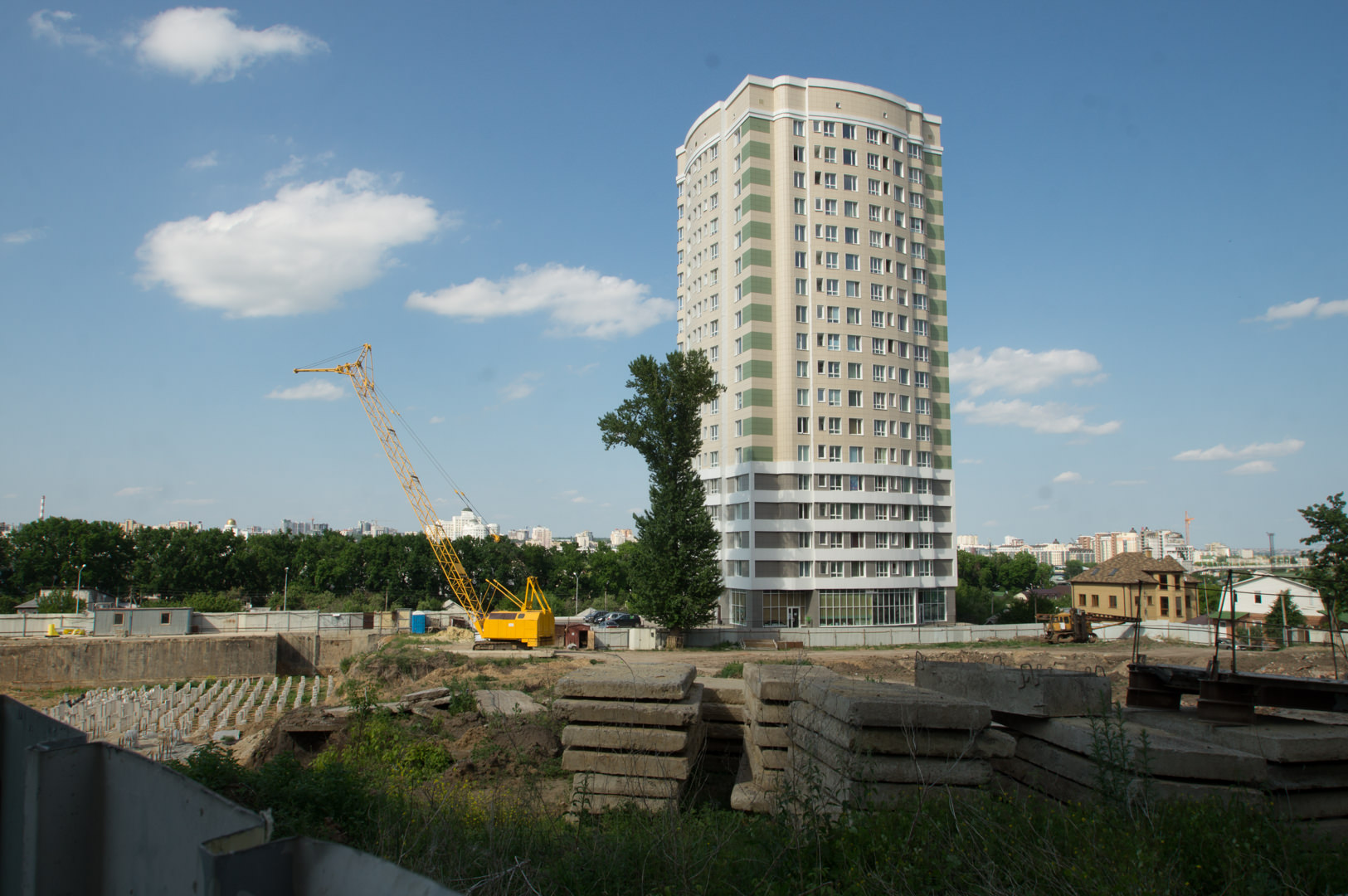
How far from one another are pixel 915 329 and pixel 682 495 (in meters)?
28.1

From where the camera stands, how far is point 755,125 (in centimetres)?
5638

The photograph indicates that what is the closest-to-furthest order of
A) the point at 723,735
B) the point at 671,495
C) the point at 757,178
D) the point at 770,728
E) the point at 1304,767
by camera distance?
the point at 1304,767 → the point at 770,728 → the point at 723,735 → the point at 671,495 → the point at 757,178

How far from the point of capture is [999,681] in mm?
8156

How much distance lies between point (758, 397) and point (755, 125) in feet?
67.3

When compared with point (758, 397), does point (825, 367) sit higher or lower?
higher

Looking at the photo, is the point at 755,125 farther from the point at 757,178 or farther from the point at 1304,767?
the point at 1304,767

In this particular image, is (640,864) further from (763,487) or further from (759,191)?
(759,191)

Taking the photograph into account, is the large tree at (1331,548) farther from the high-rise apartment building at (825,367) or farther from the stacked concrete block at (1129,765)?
the high-rise apartment building at (825,367)

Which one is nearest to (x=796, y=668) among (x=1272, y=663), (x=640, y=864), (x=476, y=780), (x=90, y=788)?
(x=640, y=864)

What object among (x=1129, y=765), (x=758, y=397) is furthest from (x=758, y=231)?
(x=1129, y=765)

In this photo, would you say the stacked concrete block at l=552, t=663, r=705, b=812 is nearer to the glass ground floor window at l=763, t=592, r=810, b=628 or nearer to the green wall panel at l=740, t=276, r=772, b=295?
the glass ground floor window at l=763, t=592, r=810, b=628

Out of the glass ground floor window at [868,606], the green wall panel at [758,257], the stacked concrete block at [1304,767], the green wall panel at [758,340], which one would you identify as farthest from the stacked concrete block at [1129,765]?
the green wall panel at [758,257]

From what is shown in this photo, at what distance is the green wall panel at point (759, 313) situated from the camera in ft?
181

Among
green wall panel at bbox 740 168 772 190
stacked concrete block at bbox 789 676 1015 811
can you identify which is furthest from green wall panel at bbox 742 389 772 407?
stacked concrete block at bbox 789 676 1015 811
